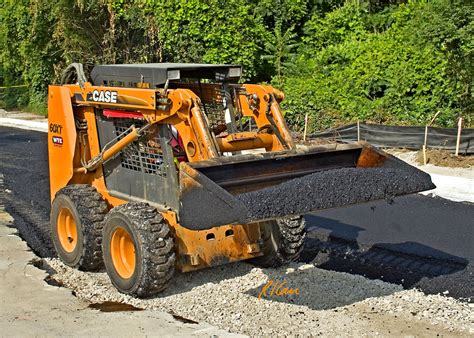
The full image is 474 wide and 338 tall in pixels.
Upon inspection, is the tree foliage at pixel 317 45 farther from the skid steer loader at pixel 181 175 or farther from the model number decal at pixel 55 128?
the model number decal at pixel 55 128

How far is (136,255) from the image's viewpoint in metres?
6.73

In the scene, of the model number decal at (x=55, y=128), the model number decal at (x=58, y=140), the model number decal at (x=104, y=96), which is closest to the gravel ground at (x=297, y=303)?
the model number decal at (x=58, y=140)

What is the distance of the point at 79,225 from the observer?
25.3ft

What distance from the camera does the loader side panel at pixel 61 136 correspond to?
8.04m

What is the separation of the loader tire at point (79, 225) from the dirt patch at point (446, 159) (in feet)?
28.2

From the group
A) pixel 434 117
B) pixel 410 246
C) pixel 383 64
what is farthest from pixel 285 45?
pixel 410 246

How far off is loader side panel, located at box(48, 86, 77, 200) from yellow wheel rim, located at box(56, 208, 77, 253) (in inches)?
15.2

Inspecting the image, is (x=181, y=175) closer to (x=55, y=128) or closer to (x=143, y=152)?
(x=143, y=152)

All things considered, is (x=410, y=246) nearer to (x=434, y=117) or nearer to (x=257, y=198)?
(x=257, y=198)

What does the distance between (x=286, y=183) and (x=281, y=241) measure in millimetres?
1745

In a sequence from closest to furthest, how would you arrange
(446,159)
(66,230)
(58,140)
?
(66,230) → (58,140) → (446,159)

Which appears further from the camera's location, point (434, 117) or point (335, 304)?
point (434, 117)

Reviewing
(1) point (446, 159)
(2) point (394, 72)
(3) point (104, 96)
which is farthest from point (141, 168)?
(2) point (394, 72)

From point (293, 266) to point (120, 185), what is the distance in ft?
6.79
